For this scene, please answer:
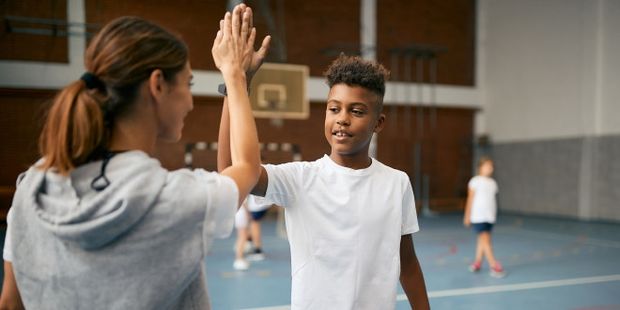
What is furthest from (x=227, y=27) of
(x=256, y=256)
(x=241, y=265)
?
(x=256, y=256)

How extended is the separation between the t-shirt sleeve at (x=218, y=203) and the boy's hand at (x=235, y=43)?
28 centimetres

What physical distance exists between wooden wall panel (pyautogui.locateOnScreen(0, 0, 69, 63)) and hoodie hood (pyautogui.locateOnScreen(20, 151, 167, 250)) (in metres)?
7.90

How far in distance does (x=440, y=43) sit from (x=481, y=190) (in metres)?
8.06

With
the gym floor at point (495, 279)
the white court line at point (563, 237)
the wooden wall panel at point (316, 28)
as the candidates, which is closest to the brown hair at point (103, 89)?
the gym floor at point (495, 279)

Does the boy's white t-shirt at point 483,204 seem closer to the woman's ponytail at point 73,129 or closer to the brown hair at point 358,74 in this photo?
the brown hair at point 358,74

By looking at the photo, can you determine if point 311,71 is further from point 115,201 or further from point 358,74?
point 115,201

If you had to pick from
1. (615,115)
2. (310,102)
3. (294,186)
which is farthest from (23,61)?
(615,115)

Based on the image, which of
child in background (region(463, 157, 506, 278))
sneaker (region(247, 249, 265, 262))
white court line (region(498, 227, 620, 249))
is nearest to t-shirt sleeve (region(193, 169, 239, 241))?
child in background (region(463, 157, 506, 278))

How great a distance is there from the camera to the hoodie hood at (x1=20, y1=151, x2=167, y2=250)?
33.9 inches

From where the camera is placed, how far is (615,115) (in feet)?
33.1

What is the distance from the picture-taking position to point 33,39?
880cm

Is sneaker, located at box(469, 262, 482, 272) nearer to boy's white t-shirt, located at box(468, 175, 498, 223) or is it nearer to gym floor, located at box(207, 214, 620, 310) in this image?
gym floor, located at box(207, 214, 620, 310)

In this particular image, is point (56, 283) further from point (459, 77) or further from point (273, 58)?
point (459, 77)

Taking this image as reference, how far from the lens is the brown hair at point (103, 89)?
2.92 ft
